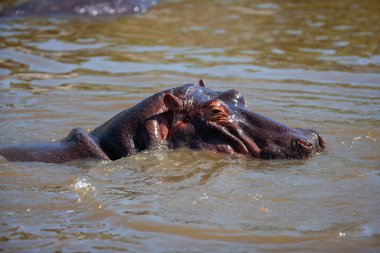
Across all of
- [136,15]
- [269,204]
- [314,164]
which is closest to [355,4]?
[136,15]

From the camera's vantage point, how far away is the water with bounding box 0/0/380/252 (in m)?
4.93

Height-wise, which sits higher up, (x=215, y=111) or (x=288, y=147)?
(x=215, y=111)

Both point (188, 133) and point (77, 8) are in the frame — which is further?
point (77, 8)

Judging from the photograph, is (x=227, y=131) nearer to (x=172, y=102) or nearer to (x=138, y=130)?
(x=172, y=102)

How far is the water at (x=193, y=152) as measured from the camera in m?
4.93

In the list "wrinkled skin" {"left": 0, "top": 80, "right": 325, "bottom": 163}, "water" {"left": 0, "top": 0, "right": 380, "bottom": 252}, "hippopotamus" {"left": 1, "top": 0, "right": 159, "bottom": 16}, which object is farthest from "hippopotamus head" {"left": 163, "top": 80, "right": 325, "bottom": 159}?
"hippopotamus" {"left": 1, "top": 0, "right": 159, "bottom": 16}

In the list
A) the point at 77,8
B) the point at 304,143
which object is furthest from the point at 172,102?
the point at 77,8

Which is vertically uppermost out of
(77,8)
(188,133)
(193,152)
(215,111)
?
(77,8)

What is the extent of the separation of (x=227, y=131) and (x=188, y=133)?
333mm

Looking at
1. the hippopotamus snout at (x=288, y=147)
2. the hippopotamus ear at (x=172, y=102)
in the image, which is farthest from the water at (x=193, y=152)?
the hippopotamus ear at (x=172, y=102)

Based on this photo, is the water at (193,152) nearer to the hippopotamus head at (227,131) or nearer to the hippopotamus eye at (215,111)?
the hippopotamus head at (227,131)

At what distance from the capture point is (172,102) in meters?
6.21

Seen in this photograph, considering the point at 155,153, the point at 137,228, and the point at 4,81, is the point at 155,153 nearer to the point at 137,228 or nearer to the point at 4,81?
the point at 137,228

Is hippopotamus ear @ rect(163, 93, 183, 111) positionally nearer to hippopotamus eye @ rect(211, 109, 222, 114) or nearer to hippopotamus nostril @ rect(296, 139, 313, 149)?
hippopotamus eye @ rect(211, 109, 222, 114)
